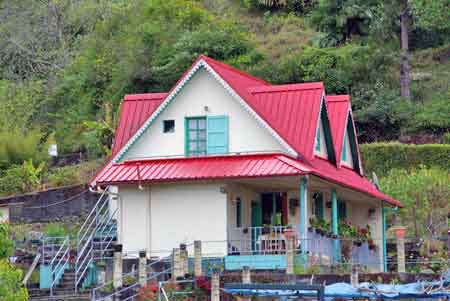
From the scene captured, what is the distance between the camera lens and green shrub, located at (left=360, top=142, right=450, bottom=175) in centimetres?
5469

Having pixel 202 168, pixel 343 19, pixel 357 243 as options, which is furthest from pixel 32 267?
pixel 343 19

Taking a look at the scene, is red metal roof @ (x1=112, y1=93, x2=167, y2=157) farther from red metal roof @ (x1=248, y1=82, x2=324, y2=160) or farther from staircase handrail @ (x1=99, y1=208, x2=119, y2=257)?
red metal roof @ (x1=248, y1=82, x2=324, y2=160)

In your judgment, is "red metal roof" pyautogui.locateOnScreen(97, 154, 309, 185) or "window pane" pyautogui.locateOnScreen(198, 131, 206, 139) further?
"window pane" pyautogui.locateOnScreen(198, 131, 206, 139)

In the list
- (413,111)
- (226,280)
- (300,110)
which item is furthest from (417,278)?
(413,111)

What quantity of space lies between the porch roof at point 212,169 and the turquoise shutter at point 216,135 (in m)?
0.32

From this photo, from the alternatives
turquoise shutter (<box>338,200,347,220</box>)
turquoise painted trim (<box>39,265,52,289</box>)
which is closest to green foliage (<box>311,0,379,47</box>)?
turquoise shutter (<box>338,200,347,220</box>)

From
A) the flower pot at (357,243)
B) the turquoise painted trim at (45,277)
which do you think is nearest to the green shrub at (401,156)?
the flower pot at (357,243)

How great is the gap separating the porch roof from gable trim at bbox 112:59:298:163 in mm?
364

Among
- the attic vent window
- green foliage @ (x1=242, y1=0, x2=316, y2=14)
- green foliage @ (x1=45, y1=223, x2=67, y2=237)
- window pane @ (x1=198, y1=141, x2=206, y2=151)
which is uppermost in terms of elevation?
green foliage @ (x1=242, y1=0, x2=316, y2=14)

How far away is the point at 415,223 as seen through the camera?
4819 cm

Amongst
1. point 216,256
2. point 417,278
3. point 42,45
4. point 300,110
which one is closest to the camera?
point 417,278

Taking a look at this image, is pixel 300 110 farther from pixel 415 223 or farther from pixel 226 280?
pixel 415 223

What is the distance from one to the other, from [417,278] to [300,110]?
870 cm

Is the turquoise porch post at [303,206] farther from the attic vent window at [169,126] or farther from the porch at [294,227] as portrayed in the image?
the attic vent window at [169,126]
